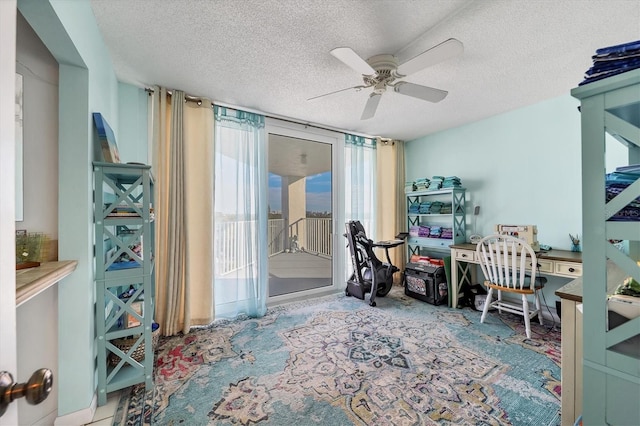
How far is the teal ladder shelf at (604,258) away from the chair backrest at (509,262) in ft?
6.68

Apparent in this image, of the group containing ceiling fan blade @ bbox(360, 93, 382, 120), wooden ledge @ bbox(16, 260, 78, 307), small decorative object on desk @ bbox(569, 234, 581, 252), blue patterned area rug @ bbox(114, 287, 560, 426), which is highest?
ceiling fan blade @ bbox(360, 93, 382, 120)

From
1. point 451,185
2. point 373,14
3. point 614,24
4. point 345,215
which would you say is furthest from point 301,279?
point 614,24

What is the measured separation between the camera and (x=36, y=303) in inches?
51.5

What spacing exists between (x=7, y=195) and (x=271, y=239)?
302cm

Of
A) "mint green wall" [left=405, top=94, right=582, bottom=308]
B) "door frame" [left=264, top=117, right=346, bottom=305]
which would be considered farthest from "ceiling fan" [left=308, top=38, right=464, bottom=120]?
"mint green wall" [left=405, top=94, right=582, bottom=308]

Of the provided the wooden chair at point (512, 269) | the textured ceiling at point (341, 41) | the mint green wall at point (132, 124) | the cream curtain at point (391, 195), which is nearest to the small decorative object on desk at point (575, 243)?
the wooden chair at point (512, 269)

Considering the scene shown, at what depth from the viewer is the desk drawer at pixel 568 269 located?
2299mm

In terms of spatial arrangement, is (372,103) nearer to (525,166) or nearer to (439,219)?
(525,166)

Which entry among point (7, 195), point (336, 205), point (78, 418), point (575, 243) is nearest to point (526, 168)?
point (575, 243)

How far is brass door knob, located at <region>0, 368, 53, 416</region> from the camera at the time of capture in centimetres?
45

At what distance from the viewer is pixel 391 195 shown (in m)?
4.26

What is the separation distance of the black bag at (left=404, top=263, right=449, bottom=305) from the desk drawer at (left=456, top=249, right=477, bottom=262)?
0.28 metres

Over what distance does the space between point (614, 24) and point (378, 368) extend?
2.83 m

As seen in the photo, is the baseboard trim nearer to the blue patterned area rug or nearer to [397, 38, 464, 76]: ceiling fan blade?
the blue patterned area rug
